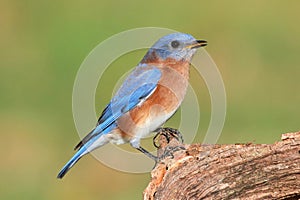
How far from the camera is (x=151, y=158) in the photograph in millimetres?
9008

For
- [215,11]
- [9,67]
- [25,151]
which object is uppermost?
[215,11]

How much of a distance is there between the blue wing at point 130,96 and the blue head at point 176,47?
150mm

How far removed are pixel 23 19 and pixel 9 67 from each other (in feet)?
3.47

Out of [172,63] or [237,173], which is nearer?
[237,173]

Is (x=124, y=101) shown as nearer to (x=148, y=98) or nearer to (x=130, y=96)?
(x=130, y=96)

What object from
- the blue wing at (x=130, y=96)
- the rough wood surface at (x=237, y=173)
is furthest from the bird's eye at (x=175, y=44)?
the rough wood surface at (x=237, y=173)

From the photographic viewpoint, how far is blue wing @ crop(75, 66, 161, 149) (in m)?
9.19

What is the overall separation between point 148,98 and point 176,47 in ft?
1.54

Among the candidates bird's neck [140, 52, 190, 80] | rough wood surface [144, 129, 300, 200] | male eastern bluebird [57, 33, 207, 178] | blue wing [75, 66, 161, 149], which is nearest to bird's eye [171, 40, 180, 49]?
male eastern bluebird [57, 33, 207, 178]

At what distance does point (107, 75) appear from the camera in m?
13.3

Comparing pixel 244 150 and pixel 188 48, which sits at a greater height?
pixel 188 48

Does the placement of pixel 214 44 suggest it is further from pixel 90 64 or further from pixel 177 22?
pixel 90 64

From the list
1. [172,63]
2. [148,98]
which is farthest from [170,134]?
[172,63]

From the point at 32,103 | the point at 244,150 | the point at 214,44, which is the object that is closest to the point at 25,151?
the point at 32,103
